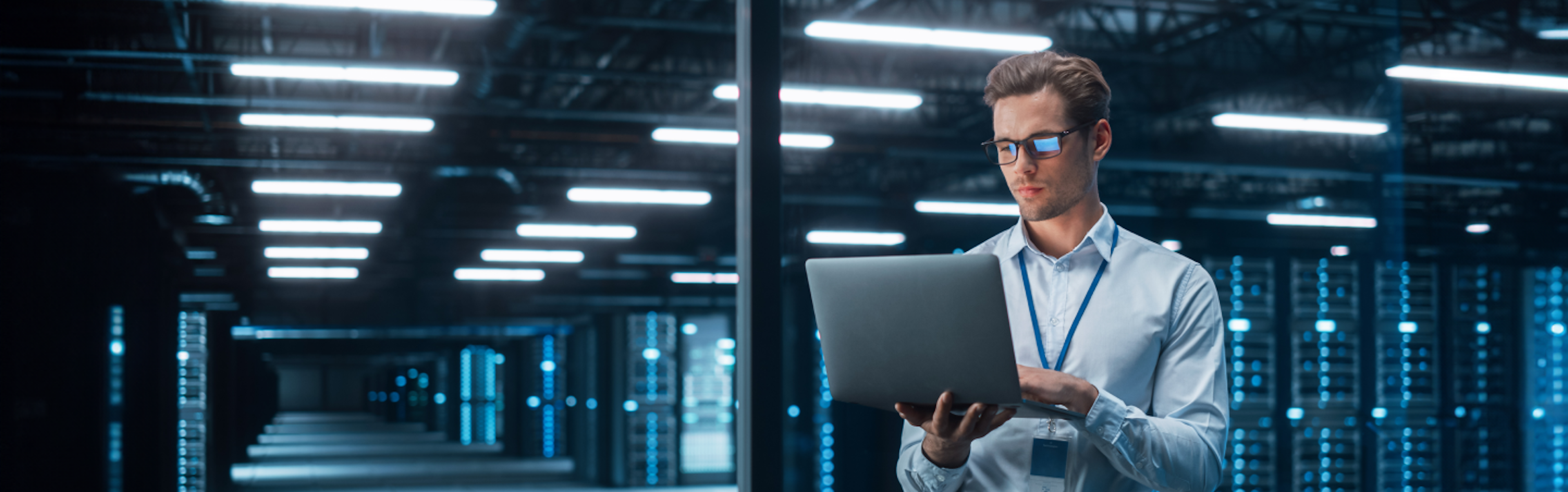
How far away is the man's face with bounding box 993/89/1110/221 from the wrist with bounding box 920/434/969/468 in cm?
31

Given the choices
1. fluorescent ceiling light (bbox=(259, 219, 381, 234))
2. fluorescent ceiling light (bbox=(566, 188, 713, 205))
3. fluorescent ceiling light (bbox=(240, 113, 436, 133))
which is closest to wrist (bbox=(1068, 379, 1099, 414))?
fluorescent ceiling light (bbox=(259, 219, 381, 234))

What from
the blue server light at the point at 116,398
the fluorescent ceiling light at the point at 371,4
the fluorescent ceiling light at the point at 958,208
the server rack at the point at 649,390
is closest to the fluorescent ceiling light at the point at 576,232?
the server rack at the point at 649,390

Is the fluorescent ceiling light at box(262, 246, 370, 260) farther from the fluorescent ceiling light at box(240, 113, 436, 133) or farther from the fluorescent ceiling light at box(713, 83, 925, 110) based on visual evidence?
the fluorescent ceiling light at box(713, 83, 925, 110)

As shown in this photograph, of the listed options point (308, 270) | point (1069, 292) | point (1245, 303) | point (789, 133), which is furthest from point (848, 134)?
point (1069, 292)

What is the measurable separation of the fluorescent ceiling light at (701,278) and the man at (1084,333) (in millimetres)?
10398

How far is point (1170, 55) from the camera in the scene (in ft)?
28.7

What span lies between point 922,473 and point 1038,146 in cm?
43

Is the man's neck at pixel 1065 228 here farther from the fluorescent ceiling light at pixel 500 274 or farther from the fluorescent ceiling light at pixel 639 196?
the fluorescent ceiling light at pixel 639 196

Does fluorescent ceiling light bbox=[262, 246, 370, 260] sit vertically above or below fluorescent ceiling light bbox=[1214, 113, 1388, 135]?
below

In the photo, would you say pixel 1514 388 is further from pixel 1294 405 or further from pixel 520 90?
pixel 520 90

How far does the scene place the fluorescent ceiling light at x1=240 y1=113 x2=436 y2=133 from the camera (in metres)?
9.88

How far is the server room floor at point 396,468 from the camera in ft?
35.6

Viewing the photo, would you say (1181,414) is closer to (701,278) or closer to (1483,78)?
(1483,78)

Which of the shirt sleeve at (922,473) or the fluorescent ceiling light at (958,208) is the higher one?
the fluorescent ceiling light at (958,208)
